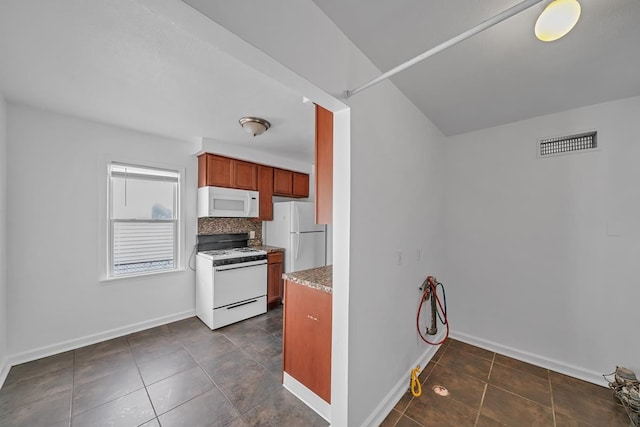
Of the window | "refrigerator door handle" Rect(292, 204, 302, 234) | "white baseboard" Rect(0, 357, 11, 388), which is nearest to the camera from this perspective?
"white baseboard" Rect(0, 357, 11, 388)

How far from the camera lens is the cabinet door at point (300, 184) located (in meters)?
4.52

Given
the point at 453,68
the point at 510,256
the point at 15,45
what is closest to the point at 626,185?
the point at 510,256

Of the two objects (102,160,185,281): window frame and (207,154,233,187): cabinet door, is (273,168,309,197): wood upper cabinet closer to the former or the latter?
(207,154,233,187): cabinet door

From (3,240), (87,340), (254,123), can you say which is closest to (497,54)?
(254,123)

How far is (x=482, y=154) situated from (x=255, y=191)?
124 inches

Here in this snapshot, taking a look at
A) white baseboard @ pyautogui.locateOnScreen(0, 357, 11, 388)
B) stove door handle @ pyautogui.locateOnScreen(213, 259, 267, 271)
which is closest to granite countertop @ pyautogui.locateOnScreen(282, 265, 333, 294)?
stove door handle @ pyautogui.locateOnScreen(213, 259, 267, 271)

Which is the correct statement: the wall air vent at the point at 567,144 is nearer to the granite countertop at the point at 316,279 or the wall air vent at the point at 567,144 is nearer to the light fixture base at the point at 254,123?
the granite countertop at the point at 316,279

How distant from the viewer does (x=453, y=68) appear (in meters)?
1.63

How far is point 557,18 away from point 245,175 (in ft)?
11.5

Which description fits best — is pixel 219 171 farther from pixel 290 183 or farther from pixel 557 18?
pixel 557 18

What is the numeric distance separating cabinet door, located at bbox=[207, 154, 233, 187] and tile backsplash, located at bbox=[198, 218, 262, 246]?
65 cm

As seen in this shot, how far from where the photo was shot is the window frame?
2797mm

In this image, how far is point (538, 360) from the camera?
230 centimetres

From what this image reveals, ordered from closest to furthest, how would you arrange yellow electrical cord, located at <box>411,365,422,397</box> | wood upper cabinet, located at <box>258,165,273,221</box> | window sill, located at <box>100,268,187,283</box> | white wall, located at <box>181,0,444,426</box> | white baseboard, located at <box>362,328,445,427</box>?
white wall, located at <box>181,0,444,426</box> < white baseboard, located at <box>362,328,445,427</box> < yellow electrical cord, located at <box>411,365,422,397</box> < window sill, located at <box>100,268,187,283</box> < wood upper cabinet, located at <box>258,165,273,221</box>
